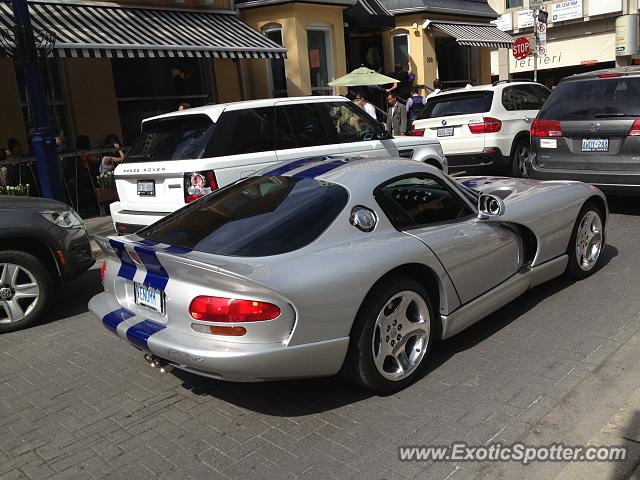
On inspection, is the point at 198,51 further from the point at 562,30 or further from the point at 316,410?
the point at 562,30

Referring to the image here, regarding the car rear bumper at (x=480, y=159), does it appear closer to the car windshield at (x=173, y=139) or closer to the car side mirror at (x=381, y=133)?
the car side mirror at (x=381, y=133)

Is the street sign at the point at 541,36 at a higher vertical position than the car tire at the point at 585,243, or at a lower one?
higher

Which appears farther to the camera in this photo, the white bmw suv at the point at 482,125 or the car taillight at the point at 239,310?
the white bmw suv at the point at 482,125

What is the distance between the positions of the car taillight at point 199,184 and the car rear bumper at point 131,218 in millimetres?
471

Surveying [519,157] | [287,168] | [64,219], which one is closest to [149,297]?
[287,168]

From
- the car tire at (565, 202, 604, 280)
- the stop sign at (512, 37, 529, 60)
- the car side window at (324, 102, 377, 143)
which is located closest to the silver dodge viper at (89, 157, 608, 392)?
the car tire at (565, 202, 604, 280)

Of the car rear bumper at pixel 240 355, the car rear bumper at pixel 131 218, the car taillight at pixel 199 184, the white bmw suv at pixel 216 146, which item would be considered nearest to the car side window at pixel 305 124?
the white bmw suv at pixel 216 146

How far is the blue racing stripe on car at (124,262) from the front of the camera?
383cm

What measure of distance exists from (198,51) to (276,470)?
33.7 ft

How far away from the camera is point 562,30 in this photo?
35.9 m

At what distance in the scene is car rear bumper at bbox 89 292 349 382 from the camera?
320 cm

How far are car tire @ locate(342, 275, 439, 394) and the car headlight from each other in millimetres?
3536

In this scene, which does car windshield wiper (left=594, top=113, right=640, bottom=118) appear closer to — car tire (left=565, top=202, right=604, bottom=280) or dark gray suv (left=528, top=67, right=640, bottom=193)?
dark gray suv (left=528, top=67, right=640, bottom=193)

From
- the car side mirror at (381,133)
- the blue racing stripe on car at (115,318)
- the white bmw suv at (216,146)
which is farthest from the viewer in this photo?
the car side mirror at (381,133)
